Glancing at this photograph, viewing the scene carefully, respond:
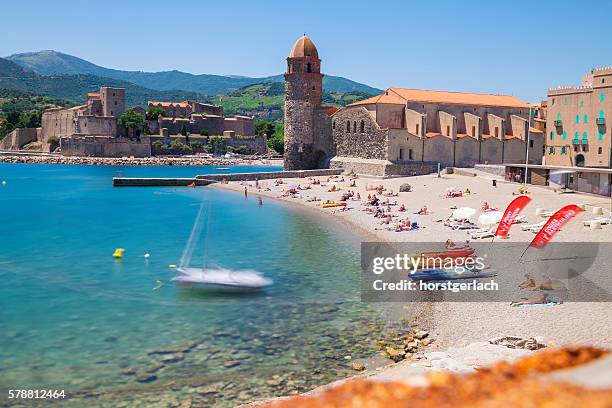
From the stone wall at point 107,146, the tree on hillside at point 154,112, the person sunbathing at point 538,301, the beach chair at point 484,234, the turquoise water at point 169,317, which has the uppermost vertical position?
the tree on hillside at point 154,112

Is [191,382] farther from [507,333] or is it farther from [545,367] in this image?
[545,367]

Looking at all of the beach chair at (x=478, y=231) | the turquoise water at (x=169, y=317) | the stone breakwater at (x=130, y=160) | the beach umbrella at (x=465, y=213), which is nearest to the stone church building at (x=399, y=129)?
the turquoise water at (x=169, y=317)

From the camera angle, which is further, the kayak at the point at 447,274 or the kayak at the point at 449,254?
the kayak at the point at 449,254

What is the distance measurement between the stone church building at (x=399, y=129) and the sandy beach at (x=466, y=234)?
3.50 m

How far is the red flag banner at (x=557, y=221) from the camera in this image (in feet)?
51.6

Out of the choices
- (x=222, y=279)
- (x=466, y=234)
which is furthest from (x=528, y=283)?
(x=222, y=279)

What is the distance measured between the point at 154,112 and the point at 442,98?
196ft

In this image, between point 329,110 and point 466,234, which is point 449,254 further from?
point 329,110

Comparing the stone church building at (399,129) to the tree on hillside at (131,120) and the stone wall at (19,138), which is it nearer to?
the tree on hillside at (131,120)

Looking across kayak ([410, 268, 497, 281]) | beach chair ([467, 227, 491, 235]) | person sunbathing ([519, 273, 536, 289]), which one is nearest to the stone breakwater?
beach chair ([467, 227, 491, 235])

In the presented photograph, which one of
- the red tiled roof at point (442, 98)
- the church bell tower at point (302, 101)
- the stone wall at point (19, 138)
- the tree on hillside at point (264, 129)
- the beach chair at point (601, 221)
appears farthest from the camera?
the tree on hillside at point (264, 129)

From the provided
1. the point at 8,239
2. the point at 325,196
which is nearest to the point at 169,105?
the point at 325,196

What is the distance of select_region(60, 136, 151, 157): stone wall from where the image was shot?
89.4 meters

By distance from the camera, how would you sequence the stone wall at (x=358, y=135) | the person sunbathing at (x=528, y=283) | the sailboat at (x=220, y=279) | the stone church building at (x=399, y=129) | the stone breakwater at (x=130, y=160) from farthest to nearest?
1. the stone breakwater at (x=130, y=160)
2. the stone wall at (x=358, y=135)
3. the stone church building at (x=399, y=129)
4. the sailboat at (x=220, y=279)
5. the person sunbathing at (x=528, y=283)
